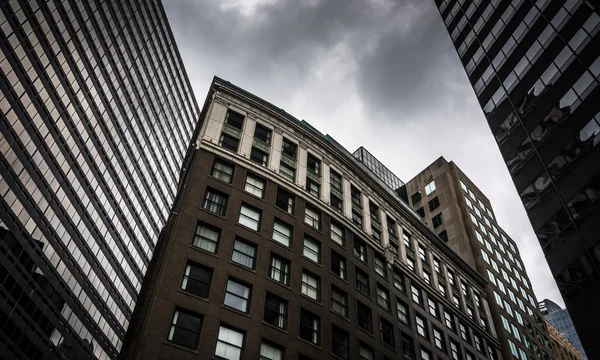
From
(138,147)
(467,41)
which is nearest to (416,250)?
(467,41)

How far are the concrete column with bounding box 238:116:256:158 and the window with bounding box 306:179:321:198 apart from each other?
6157 mm

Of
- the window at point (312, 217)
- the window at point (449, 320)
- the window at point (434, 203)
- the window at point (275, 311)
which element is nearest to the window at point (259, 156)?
the window at point (312, 217)

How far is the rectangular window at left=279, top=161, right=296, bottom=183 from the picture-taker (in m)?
44.1

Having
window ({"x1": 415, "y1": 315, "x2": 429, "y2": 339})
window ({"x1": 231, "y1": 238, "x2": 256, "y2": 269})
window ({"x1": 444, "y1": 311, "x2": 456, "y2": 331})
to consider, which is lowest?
window ({"x1": 231, "y1": 238, "x2": 256, "y2": 269})

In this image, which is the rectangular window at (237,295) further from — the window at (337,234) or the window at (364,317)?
the window at (337,234)

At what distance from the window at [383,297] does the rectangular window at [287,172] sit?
11819 millimetres

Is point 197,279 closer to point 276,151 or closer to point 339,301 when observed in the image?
point 339,301

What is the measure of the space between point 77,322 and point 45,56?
131 ft

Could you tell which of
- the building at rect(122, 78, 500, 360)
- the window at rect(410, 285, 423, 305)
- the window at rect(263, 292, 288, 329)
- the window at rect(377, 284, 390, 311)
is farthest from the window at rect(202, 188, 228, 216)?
the window at rect(410, 285, 423, 305)

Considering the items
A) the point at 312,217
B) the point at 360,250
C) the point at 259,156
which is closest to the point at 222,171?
the point at 259,156

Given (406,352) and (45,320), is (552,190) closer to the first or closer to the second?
(406,352)

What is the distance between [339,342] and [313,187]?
15204mm

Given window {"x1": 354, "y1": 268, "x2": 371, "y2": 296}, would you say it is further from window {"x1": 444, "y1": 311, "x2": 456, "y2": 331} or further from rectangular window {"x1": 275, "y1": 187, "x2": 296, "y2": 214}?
window {"x1": 444, "y1": 311, "x2": 456, "y2": 331}

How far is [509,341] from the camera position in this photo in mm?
58094
